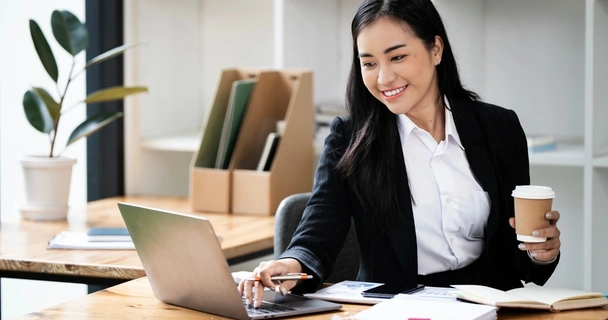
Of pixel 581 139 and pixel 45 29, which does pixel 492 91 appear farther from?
pixel 45 29

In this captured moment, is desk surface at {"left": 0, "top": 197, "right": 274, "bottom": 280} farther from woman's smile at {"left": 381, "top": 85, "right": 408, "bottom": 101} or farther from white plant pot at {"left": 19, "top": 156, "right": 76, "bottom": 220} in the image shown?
woman's smile at {"left": 381, "top": 85, "right": 408, "bottom": 101}

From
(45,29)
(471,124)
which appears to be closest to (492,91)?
(471,124)

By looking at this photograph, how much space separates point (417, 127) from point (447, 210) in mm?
204

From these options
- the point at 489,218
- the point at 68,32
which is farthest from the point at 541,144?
the point at 68,32

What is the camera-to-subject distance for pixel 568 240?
3062mm

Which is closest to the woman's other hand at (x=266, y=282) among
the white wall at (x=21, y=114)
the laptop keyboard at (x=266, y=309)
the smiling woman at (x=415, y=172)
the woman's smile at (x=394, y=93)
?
the laptop keyboard at (x=266, y=309)

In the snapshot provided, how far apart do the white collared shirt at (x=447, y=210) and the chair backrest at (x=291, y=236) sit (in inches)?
14.9

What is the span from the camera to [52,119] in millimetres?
2734

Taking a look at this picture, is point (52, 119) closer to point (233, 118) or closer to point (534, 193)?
point (233, 118)

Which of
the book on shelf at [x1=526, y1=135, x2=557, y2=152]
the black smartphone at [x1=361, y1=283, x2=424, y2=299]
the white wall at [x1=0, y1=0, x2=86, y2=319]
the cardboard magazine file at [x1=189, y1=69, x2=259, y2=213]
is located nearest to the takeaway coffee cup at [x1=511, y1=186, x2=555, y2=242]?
the black smartphone at [x1=361, y1=283, x2=424, y2=299]

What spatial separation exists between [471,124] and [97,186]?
178 centimetres

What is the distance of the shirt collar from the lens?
203cm

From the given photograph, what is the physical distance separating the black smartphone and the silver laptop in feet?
0.35

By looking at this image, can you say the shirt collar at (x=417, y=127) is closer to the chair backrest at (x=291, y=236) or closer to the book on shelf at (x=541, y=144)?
the chair backrest at (x=291, y=236)
